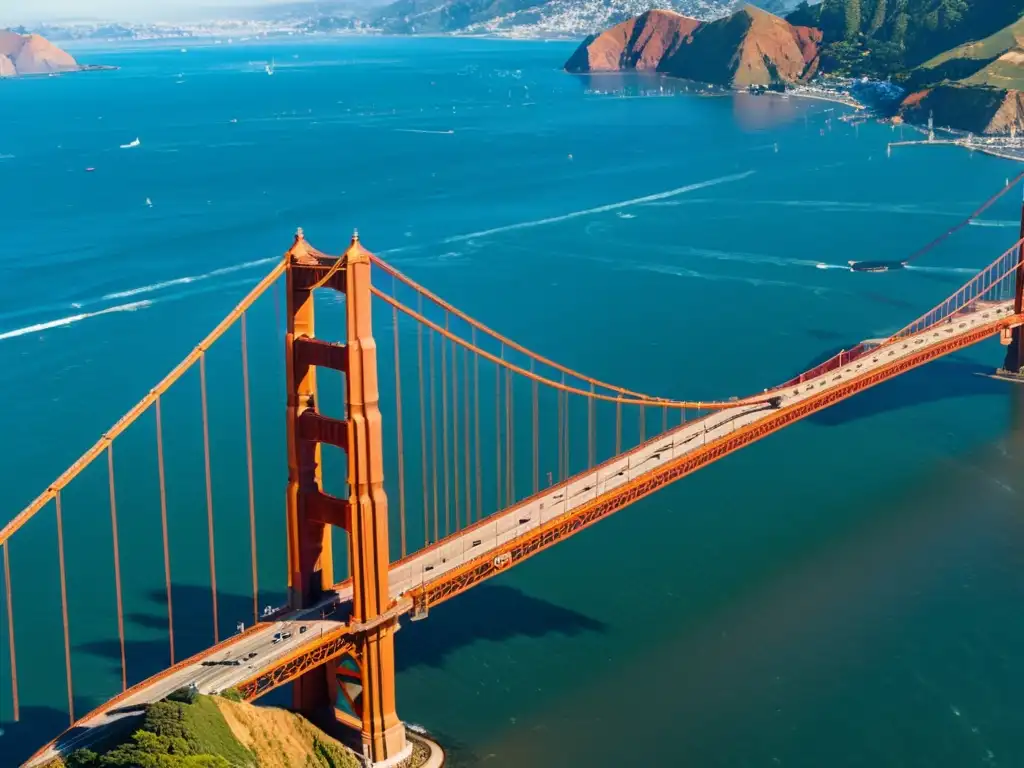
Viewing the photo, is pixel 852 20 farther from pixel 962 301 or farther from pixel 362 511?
pixel 362 511

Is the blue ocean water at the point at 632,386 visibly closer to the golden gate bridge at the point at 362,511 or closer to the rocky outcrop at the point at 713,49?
the golden gate bridge at the point at 362,511

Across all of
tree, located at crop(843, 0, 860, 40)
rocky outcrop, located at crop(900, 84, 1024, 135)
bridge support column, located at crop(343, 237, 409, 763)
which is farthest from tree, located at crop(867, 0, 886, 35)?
bridge support column, located at crop(343, 237, 409, 763)

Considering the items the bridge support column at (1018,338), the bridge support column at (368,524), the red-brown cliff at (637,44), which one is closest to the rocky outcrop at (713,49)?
the red-brown cliff at (637,44)

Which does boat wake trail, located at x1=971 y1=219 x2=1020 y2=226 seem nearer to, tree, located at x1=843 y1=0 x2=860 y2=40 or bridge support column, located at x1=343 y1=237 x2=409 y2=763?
bridge support column, located at x1=343 y1=237 x2=409 y2=763

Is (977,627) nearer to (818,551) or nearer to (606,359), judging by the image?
(818,551)

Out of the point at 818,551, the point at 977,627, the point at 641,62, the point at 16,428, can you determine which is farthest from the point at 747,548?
the point at 641,62

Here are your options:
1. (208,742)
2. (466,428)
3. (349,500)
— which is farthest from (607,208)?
(208,742)
